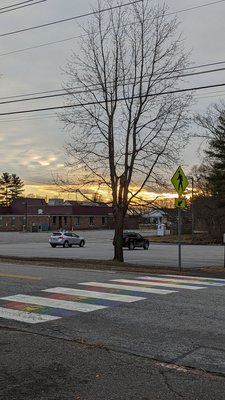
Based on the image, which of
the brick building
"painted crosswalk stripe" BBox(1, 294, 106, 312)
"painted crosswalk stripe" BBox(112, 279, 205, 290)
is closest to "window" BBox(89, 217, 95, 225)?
the brick building

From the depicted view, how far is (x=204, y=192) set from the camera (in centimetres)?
7181

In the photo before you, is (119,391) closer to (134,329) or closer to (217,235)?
(134,329)

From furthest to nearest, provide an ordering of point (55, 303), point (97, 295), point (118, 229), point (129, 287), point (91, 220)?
point (91, 220) < point (118, 229) < point (129, 287) < point (97, 295) < point (55, 303)

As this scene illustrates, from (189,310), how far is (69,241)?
128 feet

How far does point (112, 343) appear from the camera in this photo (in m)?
6.61

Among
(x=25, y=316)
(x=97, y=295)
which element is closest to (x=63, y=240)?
(x=97, y=295)

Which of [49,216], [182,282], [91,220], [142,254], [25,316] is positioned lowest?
[142,254]

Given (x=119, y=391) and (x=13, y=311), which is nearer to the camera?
(x=119, y=391)

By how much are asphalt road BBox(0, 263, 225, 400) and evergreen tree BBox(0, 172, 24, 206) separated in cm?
13720

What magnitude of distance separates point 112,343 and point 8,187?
143950 millimetres

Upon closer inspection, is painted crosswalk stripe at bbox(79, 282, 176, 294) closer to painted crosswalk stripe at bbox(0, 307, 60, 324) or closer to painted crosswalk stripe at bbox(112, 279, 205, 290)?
painted crosswalk stripe at bbox(112, 279, 205, 290)

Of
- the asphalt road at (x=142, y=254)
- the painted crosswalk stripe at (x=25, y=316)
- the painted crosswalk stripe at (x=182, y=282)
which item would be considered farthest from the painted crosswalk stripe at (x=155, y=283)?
the asphalt road at (x=142, y=254)

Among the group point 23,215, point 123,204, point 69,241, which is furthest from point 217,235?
point 23,215

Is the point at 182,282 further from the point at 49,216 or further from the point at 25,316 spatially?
the point at 49,216
